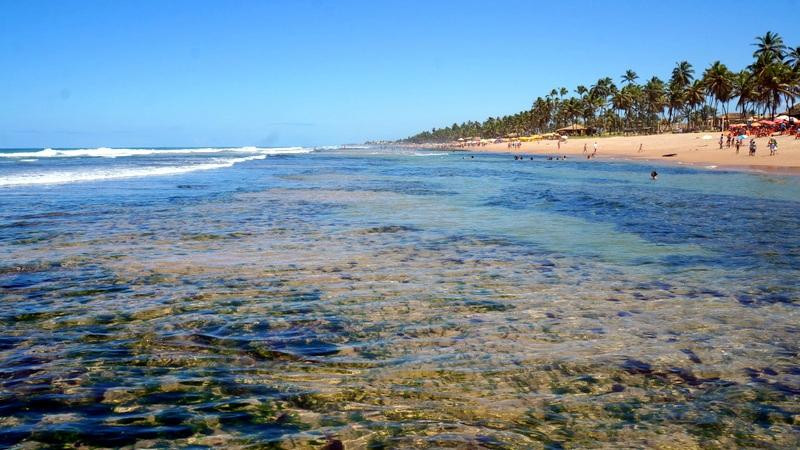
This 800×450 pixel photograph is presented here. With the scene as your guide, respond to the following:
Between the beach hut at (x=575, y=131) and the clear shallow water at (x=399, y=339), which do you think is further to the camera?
the beach hut at (x=575, y=131)

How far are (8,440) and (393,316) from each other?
3.88 m

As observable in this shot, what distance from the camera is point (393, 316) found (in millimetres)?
6445

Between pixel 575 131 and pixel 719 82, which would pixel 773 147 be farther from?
pixel 575 131

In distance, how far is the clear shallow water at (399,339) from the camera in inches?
152

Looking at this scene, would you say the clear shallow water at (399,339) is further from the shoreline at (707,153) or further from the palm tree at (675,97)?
the palm tree at (675,97)

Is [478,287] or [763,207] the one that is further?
[763,207]

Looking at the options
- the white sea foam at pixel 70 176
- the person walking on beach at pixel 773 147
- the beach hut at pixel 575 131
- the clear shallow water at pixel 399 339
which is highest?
the beach hut at pixel 575 131

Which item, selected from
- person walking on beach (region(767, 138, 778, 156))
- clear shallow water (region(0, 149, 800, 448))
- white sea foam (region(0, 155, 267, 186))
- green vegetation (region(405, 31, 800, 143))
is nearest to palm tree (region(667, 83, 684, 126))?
green vegetation (region(405, 31, 800, 143))

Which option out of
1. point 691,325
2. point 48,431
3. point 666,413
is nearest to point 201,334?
point 48,431

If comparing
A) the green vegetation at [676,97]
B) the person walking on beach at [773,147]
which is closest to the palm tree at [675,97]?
the green vegetation at [676,97]

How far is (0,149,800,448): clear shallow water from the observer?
3869 millimetres

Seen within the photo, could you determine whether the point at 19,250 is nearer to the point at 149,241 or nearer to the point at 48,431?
the point at 149,241

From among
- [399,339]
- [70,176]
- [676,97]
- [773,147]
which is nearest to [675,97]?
[676,97]

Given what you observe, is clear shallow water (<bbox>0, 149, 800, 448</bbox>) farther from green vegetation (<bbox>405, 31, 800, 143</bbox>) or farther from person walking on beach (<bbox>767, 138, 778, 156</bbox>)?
green vegetation (<bbox>405, 31, 800, 143</bbox>)
